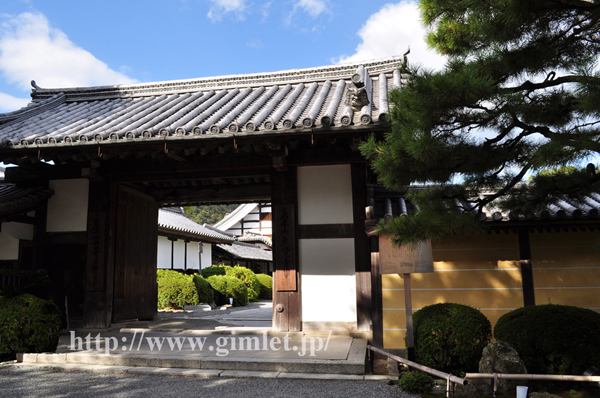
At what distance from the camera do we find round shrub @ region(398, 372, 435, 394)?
4.86 metres

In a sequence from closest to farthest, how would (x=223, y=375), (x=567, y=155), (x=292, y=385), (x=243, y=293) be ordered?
(x=567, y=155) < (x=292, y=385) < (x=223, y=375) < (x=243, y=293)

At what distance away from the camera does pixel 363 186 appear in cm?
752

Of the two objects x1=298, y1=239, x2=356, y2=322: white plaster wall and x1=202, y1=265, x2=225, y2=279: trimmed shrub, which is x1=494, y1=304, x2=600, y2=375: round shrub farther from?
x1=202, y1=265, x2=225, y2=279: trimmed shrub

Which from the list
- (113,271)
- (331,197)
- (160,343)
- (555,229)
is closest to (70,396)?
(160,343)

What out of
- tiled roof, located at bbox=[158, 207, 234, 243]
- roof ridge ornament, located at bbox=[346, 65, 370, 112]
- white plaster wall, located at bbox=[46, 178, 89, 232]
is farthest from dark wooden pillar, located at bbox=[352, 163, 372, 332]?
tiled roof, located at bbox=[158, 207, 234, 243]

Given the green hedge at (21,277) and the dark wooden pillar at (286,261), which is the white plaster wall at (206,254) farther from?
the dark wooden pillar at (286,261)

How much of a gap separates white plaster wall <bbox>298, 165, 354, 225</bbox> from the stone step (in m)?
2.31

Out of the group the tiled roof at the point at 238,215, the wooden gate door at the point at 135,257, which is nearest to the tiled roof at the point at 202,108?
the wooden gate door at the point at 135,257

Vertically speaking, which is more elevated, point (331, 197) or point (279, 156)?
point (279, 156)

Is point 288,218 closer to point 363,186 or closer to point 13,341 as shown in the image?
point 363,186

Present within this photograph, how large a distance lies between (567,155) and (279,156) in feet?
15.5

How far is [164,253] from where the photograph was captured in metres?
19.1

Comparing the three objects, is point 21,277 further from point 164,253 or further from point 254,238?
point 254,238

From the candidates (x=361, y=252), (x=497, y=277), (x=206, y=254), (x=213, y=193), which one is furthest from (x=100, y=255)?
(x=206, y=254)
